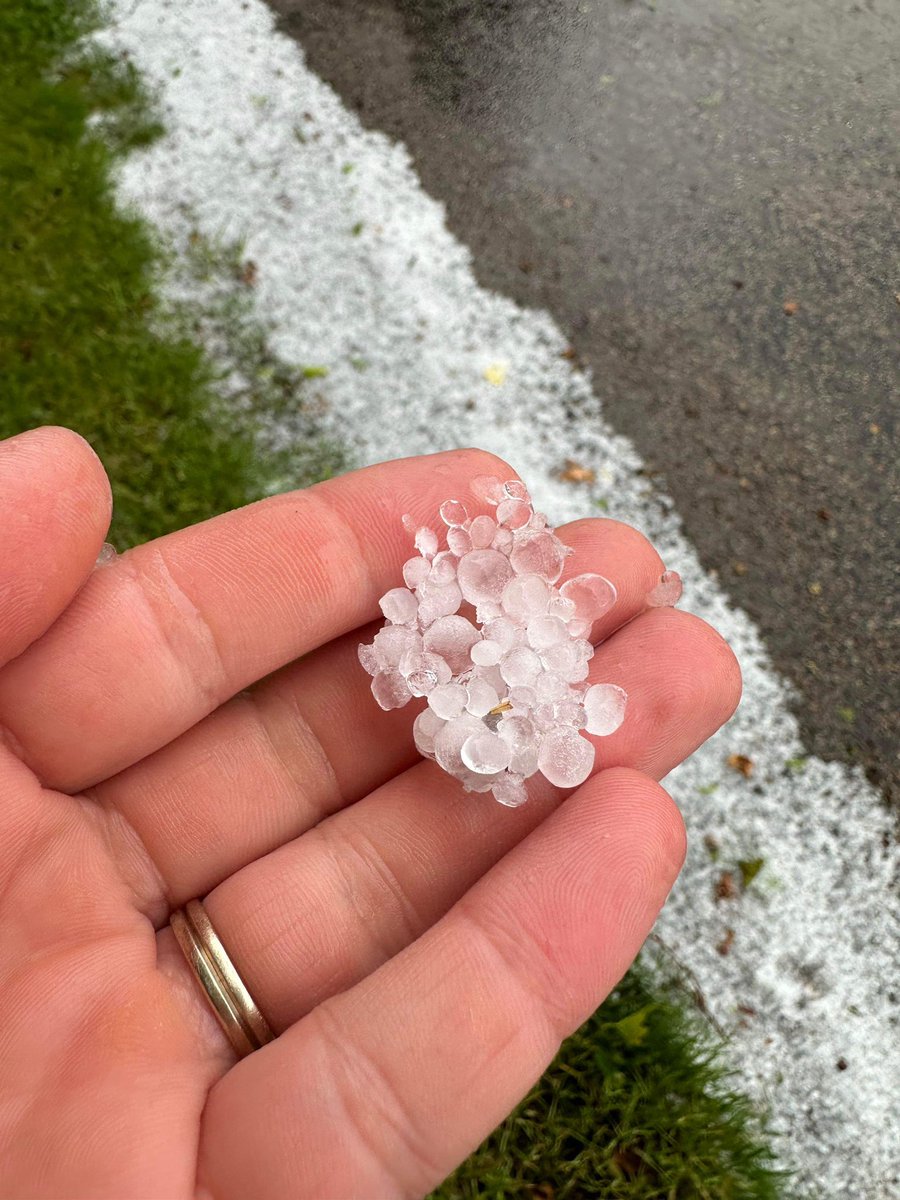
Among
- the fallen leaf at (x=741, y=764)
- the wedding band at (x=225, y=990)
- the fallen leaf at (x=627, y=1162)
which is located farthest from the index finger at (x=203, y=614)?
the fallen leaf at (x=627, y=1162)

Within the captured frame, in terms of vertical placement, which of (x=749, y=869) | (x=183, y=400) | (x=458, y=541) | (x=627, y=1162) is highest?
(x=458, y=541)

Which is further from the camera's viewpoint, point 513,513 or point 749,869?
point 749,869

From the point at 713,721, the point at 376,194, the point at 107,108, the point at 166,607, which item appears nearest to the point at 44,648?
the point at 166,607

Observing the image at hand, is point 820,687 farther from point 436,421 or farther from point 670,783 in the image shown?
point 436,421

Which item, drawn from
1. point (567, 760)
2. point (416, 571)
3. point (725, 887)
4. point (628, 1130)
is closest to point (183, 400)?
point (416, 571)

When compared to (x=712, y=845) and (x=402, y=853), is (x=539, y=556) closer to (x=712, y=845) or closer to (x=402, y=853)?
(x=402, y=853)

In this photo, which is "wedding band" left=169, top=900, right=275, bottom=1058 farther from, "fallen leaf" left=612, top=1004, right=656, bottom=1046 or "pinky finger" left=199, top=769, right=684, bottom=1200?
"fallen leaf" left=612, top=1004, right=656, bottom=1046

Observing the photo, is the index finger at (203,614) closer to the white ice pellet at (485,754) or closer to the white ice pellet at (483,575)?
the white ice pellet at (483,575)
